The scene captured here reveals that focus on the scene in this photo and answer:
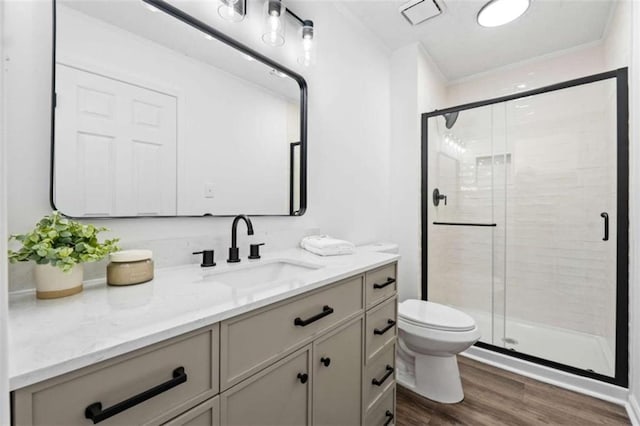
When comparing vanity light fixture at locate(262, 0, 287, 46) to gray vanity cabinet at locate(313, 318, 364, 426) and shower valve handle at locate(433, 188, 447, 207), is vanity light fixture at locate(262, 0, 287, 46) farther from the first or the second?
shower valve handle at locate(433, 188, 447, 207)

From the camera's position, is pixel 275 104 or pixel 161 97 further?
pixel 275 104

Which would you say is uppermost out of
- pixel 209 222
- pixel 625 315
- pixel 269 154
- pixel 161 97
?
pixel 161 97

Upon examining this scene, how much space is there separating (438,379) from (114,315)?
1736 millimetres

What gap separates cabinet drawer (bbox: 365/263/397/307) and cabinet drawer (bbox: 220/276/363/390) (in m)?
0.13

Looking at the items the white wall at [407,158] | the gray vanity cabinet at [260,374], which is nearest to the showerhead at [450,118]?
the white wall at [407,158]

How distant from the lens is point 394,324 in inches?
57.4

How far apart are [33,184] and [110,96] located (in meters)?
0.36

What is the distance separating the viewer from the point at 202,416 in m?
0.64

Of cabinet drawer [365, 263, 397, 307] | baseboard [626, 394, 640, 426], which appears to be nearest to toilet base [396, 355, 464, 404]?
cabinet drawer [365, 263, 397, 307]

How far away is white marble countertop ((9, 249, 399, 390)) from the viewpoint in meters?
0.46

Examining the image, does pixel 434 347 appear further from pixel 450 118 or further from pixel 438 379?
pixel 450 118

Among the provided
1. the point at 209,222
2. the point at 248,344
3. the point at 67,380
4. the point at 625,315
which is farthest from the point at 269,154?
the point at 625,315

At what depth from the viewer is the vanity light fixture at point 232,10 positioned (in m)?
1.24

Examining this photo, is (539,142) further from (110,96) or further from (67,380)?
(67,380)
